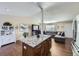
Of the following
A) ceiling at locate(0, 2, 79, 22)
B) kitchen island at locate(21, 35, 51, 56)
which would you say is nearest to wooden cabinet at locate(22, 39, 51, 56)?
kitchen island at locate(21, 35, 51, 56)

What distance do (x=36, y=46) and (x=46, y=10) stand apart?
71cm

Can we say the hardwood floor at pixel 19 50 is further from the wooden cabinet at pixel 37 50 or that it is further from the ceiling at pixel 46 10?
the ceiling at pixel 46 10

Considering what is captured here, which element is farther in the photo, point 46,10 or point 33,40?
point 33,40

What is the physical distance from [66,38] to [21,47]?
3.04ft

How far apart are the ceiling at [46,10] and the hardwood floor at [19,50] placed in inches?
21.8

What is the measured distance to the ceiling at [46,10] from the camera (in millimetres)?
1359

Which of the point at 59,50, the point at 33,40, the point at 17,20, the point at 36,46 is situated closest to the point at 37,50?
the point at 36,46

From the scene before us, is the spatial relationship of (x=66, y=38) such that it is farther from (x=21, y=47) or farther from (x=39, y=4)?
(x=21, y=47)

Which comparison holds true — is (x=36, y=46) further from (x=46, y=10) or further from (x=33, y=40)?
(x=46, y=10)

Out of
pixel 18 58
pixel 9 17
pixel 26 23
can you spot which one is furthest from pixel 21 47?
pixel 9 17

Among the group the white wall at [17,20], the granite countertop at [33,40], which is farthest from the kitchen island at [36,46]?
the white wall at [17,20]

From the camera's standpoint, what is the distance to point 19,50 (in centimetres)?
162

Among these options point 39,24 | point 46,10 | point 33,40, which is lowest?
point 33,40

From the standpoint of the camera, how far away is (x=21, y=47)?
167cm
